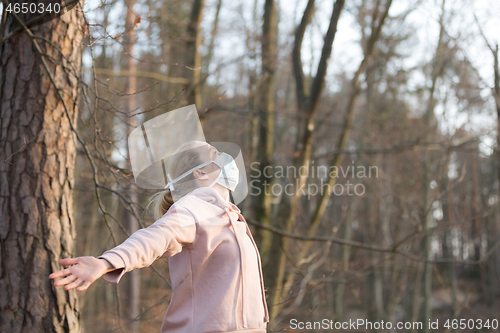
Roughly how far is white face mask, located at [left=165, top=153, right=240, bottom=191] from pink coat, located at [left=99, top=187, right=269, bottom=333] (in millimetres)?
136

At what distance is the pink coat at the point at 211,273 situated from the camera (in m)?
1.66

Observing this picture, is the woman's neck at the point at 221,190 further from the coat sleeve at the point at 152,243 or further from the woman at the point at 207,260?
the coat sleeve at the point at 152,243

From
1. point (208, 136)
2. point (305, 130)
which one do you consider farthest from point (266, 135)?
point (208, 136)

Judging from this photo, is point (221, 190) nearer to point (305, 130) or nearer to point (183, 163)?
point (183, 163)

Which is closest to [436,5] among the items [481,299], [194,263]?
[194,263]

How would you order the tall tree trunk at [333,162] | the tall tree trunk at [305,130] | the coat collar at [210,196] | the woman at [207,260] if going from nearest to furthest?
the woman at [207,260], the coat collar at [210,196], the tall tree trunk at [305,130], the tall tree trunk at [333,162]

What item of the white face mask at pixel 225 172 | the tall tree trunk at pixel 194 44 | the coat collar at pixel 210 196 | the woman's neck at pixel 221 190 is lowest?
the coat collar at pixel 210 196

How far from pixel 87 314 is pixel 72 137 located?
12820 mm

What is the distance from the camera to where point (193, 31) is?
5949 mm

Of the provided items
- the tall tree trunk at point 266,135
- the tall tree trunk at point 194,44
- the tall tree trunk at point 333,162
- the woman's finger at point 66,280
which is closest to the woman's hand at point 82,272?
the woman's finger at point 66,280

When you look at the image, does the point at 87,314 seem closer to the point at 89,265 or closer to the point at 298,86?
the point at 298,86

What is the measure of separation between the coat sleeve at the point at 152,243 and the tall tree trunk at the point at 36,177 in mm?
1182

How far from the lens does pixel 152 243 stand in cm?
142

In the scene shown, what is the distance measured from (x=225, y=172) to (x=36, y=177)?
4.08ft
